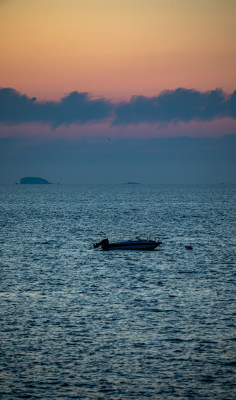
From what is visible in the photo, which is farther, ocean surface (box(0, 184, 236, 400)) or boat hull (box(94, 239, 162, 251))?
boat hull (box(94, 239, 162, 251))

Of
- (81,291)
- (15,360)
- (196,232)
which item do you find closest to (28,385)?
(15,360)

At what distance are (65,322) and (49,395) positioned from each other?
42.1 feet

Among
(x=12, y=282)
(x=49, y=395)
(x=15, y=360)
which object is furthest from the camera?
(x=12, y=282)

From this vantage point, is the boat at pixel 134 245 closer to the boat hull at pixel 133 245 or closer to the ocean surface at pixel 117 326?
the boat hull at pixel 133 245

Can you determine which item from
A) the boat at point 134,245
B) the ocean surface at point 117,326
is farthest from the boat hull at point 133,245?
the ocean surface at point 117,326

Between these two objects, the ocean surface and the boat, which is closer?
the ocean surface

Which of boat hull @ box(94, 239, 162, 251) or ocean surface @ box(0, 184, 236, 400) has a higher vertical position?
boat hull @ box(94, 239, 162, 251)

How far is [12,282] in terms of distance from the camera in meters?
55.1

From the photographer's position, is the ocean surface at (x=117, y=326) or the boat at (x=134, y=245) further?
the boat at (x=134, y=245)

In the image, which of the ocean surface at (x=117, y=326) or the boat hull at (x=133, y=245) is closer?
the ocean surface at (x=117, y=326)

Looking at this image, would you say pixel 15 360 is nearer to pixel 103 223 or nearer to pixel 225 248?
pixel 225 248

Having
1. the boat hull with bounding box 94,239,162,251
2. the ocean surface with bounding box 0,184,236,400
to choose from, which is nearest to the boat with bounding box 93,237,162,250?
the boat hull with bounding box 94,239,162,251

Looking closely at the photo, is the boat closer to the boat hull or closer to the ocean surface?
the boat hull

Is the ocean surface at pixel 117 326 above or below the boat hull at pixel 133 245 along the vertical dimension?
below
